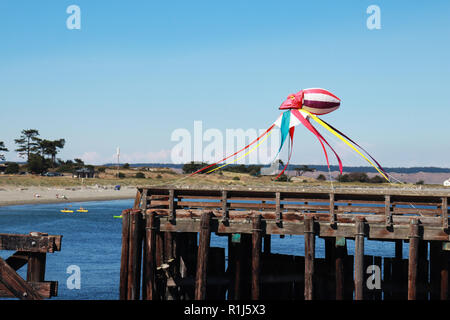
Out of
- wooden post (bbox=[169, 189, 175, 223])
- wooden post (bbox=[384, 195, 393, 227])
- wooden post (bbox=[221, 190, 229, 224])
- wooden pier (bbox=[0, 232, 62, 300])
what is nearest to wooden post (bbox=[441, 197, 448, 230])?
wooden post (bbox=[384, 195, 393, 227])

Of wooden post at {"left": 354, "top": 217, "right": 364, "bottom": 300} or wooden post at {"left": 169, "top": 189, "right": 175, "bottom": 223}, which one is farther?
wooden post at {"left": 169, "top": 189, "right": 175, "bottom": 223}

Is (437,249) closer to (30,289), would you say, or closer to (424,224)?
(424,224)

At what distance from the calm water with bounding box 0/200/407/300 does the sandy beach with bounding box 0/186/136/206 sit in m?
9.18

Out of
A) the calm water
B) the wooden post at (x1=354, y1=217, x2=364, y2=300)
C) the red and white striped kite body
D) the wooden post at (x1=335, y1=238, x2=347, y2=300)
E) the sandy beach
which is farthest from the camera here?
the sandy beach

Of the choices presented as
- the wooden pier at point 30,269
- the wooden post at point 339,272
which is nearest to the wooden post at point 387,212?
the wooden post at point 339,272

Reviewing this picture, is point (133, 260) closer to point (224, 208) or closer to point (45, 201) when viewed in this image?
point (224, 208)

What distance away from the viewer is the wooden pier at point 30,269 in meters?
10.3

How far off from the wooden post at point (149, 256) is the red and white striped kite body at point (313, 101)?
9173 millimetres

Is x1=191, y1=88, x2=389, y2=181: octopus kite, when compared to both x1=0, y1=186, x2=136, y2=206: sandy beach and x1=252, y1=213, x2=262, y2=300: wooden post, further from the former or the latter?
x1=0, y1=186, x2=136, y2=206: sandy beach

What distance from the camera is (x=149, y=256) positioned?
59.0 feet

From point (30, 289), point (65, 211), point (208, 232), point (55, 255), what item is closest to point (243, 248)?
point (208, 232)

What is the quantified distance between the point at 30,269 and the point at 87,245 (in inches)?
1875

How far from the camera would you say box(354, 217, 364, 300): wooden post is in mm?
17250
